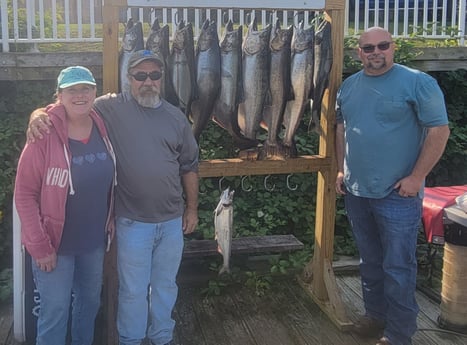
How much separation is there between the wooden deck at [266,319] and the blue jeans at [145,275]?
571 millimetres

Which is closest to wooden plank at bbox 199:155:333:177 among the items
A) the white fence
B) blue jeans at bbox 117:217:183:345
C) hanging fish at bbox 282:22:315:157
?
hanging fish at bbox 282:22:315:157

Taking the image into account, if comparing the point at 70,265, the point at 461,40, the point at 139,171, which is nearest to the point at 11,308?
the point at 70,265

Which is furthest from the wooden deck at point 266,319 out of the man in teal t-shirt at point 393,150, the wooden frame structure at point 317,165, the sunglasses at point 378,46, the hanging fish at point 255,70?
the sunglasses at point 378,46

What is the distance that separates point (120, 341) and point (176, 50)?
1.67 meters

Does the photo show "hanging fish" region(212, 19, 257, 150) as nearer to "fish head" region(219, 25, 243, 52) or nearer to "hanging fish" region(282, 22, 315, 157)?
"fish head" region(219, 25, 243, 52)

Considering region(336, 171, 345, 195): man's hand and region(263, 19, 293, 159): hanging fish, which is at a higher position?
region(263, 19, 293, 159): hanging fish

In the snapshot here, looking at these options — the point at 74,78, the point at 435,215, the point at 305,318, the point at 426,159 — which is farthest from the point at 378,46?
the point at 305,318

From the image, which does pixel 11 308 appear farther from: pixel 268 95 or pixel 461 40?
pixel 461 40

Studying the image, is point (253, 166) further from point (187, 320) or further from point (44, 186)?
point (44, 186)

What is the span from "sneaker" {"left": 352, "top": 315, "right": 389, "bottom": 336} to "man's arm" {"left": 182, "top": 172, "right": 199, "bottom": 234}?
4.41ft

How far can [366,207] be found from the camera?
3.38 meters

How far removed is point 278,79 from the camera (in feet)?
11.0

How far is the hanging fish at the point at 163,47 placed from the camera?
122 inches

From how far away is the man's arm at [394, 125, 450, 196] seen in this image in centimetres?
303
